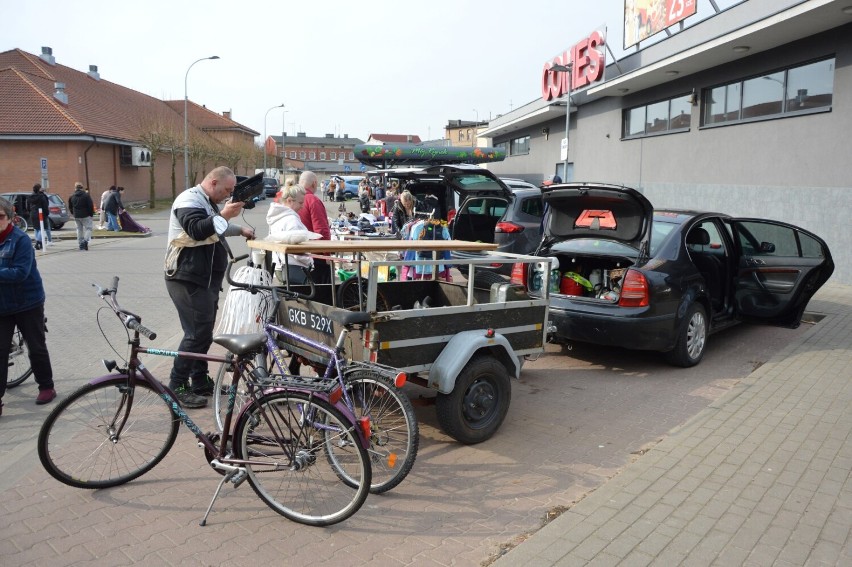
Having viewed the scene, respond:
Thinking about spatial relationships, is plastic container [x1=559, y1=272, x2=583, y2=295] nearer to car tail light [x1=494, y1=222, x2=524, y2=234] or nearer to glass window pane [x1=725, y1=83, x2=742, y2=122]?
car tail light [x1=494, y1=222, x2=524, y2=234]

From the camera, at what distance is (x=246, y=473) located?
12.6ft

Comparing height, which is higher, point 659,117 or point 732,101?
point 659,117

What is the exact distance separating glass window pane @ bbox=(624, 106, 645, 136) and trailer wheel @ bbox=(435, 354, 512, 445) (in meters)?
17.9

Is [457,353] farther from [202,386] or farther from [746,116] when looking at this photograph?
[746,116]

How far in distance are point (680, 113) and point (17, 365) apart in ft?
56.6

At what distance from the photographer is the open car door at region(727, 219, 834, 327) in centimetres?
810

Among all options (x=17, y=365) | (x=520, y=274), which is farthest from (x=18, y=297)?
(x=520, y=274)

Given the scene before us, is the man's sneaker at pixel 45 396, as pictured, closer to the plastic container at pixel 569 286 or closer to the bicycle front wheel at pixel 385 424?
the bicycle front wheel at pixel 385 424

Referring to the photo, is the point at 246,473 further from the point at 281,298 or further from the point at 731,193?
the point at 731,193

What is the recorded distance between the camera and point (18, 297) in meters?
5.39

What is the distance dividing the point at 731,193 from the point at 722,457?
12623mm

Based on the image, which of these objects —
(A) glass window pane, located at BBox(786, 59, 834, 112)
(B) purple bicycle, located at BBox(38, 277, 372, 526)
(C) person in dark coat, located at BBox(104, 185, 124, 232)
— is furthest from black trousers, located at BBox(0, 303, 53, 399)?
(C) person in dark coat, located at BBox(104, 185, 124, 232)

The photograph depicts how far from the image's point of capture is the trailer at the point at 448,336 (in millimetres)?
4602

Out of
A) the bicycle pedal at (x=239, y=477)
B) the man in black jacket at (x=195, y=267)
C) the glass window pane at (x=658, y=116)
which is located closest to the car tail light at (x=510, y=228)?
the man in black jacket at (x=195, y=267)
